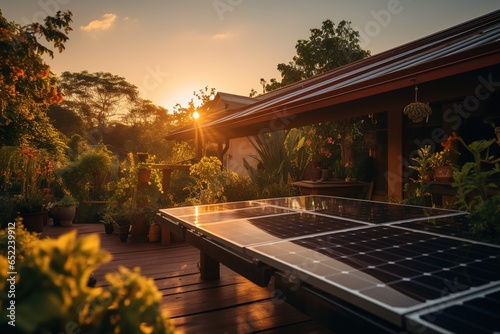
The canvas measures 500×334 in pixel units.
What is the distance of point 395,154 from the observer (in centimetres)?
924

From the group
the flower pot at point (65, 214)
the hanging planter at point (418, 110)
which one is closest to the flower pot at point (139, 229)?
the flower pot at point (65, 214)

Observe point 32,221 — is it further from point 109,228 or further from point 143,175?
point 143,175

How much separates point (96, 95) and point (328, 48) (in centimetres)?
4128

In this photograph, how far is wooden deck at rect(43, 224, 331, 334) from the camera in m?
3.14

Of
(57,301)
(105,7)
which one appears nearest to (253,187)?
(105,7)

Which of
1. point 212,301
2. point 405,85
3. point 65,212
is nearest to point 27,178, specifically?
point 65,212

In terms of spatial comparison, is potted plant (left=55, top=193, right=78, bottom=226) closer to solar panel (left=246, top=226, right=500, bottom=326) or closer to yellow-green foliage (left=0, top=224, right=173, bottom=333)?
solar panel (left=246, top=226, right=500, bottom=326)

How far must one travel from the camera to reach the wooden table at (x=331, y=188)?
8141mm

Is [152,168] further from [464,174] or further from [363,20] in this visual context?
[464,174]

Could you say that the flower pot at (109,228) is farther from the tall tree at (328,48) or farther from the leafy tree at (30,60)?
the tall tree at (328,48)

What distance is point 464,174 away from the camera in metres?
3.03

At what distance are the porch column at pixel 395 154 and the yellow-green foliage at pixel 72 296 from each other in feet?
29.6

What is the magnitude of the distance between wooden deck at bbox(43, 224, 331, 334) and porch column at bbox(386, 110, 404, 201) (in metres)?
5.85

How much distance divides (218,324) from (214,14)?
19.2 feet
